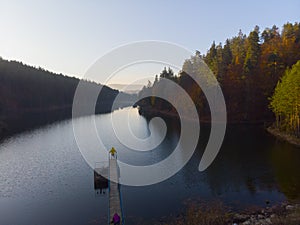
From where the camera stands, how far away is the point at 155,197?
19.0 metres

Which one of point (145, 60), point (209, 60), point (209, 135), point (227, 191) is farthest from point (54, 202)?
point (209, 60)

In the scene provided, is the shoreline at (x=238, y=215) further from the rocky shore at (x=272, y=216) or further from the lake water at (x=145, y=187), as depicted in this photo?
the lake water at (x=145, y=187)

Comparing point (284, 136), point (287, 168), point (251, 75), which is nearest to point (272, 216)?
point (287, 168)

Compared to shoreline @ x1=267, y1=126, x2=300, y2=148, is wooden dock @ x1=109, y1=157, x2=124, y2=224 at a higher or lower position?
lower

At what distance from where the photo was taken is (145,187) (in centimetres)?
2109

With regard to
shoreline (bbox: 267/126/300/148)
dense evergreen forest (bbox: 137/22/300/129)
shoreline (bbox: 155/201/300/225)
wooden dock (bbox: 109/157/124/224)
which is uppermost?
dense evergreen forest (bbox: 137/22/300/129)

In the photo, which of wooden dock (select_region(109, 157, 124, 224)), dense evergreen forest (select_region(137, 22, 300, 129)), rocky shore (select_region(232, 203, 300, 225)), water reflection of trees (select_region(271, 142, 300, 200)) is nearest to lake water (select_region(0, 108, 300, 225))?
water reflection of trees (select_region(271, 142, 300, 200))

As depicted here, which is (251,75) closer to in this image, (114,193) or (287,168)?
(287,168)

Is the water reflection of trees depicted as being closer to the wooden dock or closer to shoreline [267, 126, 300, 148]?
shoreline [267, 126, 300, 148]

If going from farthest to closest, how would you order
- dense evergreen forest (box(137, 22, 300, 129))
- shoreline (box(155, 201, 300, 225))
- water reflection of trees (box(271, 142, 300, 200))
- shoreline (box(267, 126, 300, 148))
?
dense evergreen forest (box(137, 22, 300, 129)), shoreline (box(267, 126, 300, 148)), water reflection of trees (box(271, 142, 300, 200)), shoreline (box(155, 201, 300, 225))

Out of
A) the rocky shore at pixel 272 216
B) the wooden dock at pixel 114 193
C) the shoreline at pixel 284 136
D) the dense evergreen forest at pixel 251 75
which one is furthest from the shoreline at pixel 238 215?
the dense evergreen forest at pixel 251 75

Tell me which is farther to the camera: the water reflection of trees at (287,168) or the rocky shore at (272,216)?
the water reflection of trees at (287,168)

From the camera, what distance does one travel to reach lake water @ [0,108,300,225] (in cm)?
1691

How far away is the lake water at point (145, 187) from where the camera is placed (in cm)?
1691
